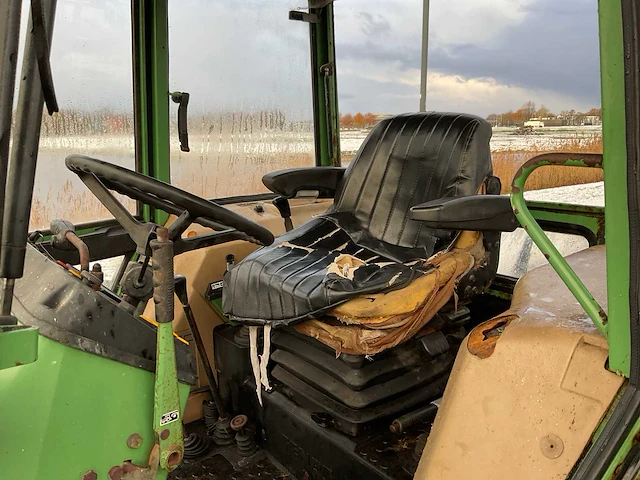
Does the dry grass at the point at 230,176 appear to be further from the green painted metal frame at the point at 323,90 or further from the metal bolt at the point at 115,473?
the metal bolt at the point at 115,473

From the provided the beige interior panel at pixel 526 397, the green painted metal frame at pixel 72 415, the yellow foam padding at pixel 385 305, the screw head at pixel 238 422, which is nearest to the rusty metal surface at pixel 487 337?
the beige interior panel at pixel 526 397

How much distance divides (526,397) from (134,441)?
0.66 m

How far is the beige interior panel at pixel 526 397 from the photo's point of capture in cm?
87

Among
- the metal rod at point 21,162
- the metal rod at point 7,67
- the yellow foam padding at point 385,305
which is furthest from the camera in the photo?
the yellow foam padding at point 385,305

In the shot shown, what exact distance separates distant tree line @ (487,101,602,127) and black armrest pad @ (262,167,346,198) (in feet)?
2.05

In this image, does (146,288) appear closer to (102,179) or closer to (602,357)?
(102,179)

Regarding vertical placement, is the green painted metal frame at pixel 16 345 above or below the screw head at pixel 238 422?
above

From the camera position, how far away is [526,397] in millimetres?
925

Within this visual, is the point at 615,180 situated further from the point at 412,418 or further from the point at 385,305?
the point at 412,418

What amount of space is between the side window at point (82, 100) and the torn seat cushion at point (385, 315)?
3.33ft

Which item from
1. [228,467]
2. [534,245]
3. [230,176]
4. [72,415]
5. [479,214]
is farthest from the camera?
[230,176]

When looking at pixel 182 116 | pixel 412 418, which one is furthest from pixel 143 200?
pixel 182 116

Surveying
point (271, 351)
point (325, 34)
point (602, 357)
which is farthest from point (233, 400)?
point (325, 34)

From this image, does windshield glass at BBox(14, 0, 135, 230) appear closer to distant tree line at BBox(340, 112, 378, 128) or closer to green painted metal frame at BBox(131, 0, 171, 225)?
green painted metal frame at BBox(131, 0, 171, 225)
